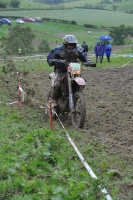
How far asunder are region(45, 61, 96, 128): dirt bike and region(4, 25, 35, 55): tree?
30.8 meters

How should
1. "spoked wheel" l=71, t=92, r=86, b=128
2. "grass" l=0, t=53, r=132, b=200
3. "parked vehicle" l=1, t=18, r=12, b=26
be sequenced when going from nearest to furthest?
"grass" l=0, t=53, r=132, b=200 < "spoked wheel" l=71, t=92, r=86, b=128 < "parked vehicle" l=1, t=18, r=12, b=26

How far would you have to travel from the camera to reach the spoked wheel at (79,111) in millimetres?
8625

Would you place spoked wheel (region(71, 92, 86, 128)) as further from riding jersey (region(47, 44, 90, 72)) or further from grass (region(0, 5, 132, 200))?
riding jersey (region(47, 44, 90, 72))

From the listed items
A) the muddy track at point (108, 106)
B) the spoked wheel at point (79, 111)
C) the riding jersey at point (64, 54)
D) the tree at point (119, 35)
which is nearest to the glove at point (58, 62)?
the riding jersey at point (64, 54)

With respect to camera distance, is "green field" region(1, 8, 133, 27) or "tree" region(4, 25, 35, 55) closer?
"tree" region(4, 25, 35, 55)

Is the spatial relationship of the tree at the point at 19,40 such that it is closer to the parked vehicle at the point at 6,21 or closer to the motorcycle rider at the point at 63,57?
the parked vehicle at the point at 6,21

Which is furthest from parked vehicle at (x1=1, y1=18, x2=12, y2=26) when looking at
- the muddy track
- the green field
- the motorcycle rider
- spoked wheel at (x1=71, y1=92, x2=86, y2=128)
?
spoked wheel at (x1=71, y1=92, x2=86, y2=128)

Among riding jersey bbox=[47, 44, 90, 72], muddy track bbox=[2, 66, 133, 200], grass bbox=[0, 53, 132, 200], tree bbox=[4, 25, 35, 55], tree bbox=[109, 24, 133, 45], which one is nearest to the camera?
grass bbox=[0, 53, 132, 200]

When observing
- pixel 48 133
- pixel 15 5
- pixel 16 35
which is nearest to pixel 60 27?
pixel 15 5

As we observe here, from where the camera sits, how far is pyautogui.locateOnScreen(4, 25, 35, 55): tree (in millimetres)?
41562

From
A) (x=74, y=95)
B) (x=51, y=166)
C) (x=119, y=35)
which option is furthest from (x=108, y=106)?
(x=119, y=35)

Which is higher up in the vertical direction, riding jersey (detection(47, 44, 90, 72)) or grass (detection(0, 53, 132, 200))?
riding jersey (detection(47, 44, 90, 72))

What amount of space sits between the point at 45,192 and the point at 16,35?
4010 cm

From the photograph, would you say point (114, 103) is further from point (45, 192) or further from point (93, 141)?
point (45, 192)
